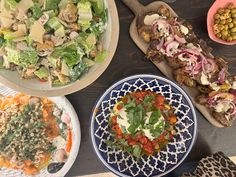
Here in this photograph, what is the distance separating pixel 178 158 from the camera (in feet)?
5.38

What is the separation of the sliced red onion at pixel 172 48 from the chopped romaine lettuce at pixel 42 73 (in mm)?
438

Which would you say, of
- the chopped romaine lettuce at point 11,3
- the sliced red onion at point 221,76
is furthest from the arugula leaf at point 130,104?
the chopped romaine lettuce at point 11,3

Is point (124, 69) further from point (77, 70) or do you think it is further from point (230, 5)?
point (230, 5)

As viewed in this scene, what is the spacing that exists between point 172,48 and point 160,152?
1.31 ft

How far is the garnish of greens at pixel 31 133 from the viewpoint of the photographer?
163cm

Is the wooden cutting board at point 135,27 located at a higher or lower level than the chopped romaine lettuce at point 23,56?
lower

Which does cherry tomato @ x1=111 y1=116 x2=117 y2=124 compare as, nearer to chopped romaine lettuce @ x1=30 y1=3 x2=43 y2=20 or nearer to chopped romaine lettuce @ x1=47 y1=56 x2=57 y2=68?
chopped romaine lettuce @ x1=47 y1=56 x2=57 y2=68

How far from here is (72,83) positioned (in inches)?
55.2

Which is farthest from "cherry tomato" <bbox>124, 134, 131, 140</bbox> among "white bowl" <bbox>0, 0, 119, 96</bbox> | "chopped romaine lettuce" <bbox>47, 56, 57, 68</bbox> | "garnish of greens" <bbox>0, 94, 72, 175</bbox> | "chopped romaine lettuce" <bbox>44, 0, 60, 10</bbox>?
"chopped romaine lettuce" <bbox>44, 0, 60, 10</bbox>

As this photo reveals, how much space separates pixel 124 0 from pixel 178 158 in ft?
2.00

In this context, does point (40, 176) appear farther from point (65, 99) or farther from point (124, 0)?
point (124, 0)

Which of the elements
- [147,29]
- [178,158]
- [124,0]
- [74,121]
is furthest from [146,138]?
[124,0]

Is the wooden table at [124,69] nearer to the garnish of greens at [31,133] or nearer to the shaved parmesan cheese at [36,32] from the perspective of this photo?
the garnish of greens at [31,133]

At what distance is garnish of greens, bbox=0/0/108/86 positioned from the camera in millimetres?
1335
